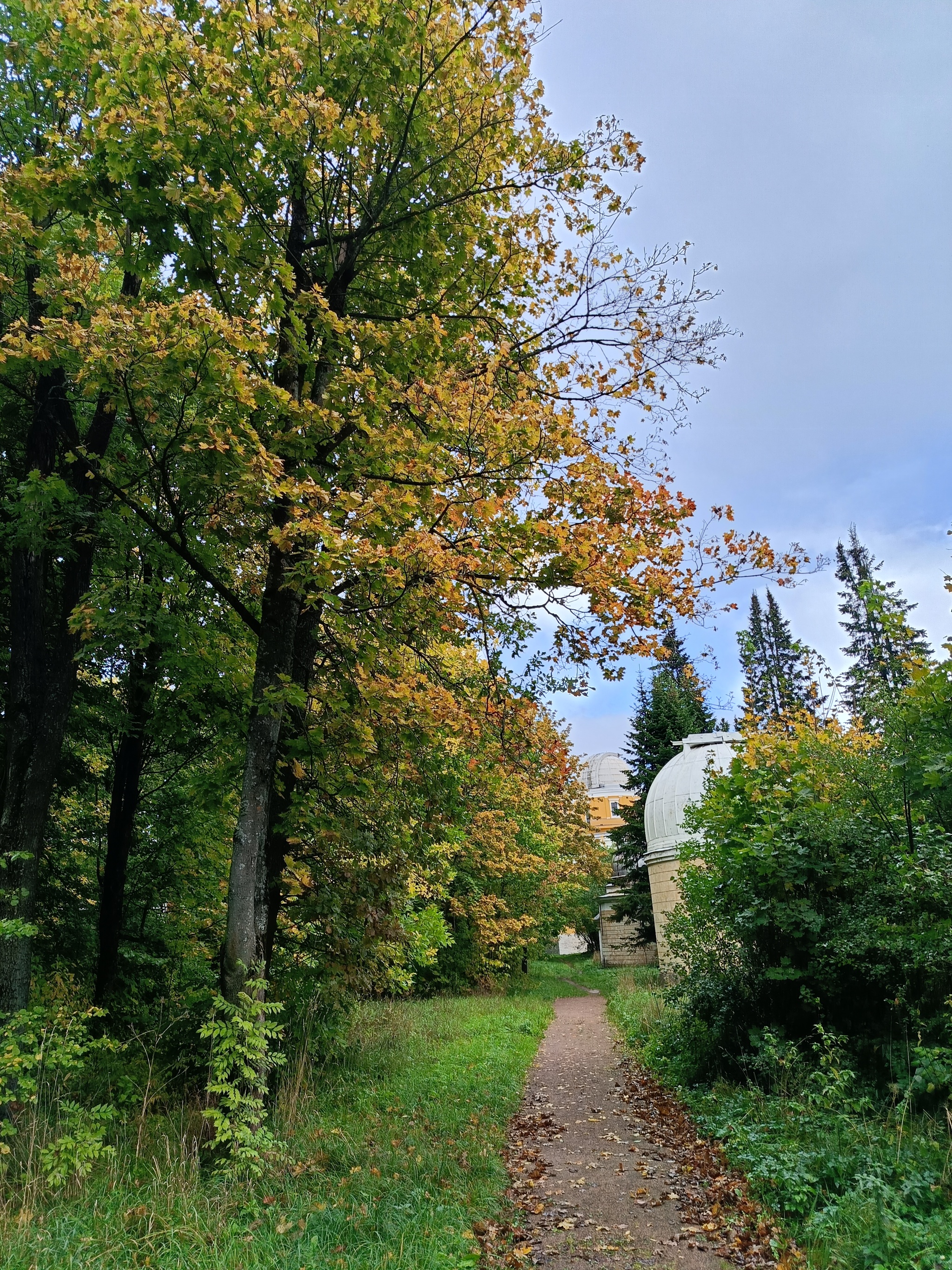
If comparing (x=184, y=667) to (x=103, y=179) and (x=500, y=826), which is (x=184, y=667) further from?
(x=500, y=826)

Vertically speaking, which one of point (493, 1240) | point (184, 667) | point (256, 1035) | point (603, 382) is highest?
point (603, 382)

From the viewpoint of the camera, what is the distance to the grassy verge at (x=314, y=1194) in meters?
3.74

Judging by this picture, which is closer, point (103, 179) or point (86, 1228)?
point (86, 1228)

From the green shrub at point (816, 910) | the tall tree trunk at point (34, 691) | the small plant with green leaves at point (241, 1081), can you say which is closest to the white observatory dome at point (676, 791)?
the green shrub at point (816, 910)

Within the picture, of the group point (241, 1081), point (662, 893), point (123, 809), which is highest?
point (123, 809)

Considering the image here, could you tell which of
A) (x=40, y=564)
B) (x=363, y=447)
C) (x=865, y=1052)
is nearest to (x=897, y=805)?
(x=865, y=1052)

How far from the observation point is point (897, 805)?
636 centimetres

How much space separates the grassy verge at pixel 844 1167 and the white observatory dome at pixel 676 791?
12.6 meters

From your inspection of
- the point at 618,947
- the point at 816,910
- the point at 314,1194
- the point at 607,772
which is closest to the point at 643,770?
the point at 618,947

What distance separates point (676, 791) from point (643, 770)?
11343 millimetres

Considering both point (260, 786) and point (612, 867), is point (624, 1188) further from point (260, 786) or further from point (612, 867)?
point (612, 867)

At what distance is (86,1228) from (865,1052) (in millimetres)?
5666

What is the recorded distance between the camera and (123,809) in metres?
8.35

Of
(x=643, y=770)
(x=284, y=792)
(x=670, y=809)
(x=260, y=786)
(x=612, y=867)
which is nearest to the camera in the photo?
(x=260, y=786)
